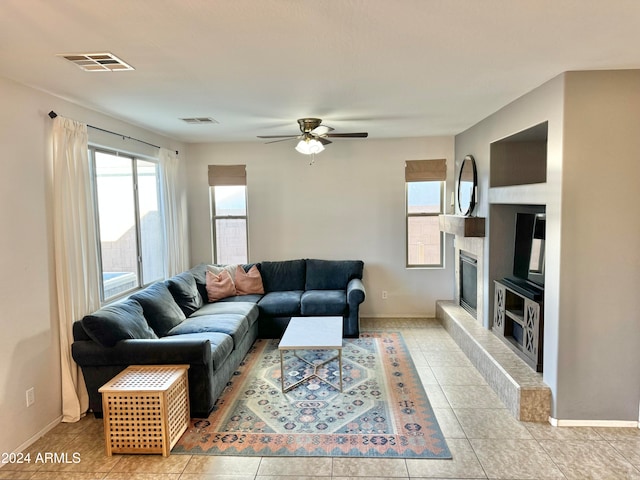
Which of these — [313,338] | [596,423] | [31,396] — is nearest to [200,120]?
[313,338]

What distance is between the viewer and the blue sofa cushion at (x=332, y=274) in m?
5.43

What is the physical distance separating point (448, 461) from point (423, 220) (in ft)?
12.0

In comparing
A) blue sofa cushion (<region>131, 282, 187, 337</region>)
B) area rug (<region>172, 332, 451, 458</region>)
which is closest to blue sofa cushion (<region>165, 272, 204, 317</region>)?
blue sofa cushion (<region>131, 282, 187, 337</region>)

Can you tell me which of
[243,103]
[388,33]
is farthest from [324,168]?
[388,33]

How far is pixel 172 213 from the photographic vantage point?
500cm

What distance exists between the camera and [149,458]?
2609 millimetres

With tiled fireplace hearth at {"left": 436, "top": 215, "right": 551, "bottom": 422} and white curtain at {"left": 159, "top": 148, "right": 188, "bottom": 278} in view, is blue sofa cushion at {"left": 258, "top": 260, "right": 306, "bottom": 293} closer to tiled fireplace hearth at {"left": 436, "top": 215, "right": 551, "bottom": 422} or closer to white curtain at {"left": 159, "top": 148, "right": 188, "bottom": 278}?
white curtain at {"left": 159, "top": 148, "right": 188, "bottom": 278}

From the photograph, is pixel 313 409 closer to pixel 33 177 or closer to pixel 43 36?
pixel 33 177

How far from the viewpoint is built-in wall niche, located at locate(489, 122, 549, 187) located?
13.1 feet

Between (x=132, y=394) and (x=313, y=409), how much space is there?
137cm

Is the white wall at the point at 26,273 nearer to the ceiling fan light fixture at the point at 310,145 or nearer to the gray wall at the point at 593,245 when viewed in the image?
the ceiling fan light fixture at the point at 310,145

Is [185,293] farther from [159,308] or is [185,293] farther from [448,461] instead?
[448,461]

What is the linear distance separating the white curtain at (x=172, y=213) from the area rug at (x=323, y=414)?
173cm

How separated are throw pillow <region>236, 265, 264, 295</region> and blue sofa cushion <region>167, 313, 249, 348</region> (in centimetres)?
103
